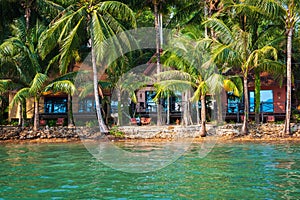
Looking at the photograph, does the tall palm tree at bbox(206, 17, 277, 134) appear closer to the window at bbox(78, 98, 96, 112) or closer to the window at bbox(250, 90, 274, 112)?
the window at bbox(250, 90, 274, 112)

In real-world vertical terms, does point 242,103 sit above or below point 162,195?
Answer: above

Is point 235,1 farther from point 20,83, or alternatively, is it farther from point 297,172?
point 297,172

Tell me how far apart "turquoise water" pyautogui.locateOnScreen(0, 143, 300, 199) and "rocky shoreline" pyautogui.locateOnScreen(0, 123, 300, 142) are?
20.8 feet

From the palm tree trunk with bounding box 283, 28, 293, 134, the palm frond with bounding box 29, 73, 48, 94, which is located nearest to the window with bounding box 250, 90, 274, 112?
the palm tree trunk with bounding box 283, 28, 293, 134

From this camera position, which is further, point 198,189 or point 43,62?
point 43,62

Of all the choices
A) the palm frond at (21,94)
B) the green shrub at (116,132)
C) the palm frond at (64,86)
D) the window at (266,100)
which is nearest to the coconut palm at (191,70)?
the green shrub at (116,132)

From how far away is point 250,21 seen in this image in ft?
71.2

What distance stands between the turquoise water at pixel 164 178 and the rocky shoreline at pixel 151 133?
635 cm

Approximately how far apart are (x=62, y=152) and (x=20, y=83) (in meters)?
7.71

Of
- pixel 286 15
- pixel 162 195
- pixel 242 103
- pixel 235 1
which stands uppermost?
pixel 235 1

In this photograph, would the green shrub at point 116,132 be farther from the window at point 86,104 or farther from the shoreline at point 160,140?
the window at point 86,104

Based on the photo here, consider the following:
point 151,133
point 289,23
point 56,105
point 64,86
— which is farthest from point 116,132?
point 289,23

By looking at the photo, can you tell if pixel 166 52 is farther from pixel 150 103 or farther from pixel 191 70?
pixel 150 103

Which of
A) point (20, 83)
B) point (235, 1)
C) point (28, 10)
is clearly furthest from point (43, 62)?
point (235, 1)
